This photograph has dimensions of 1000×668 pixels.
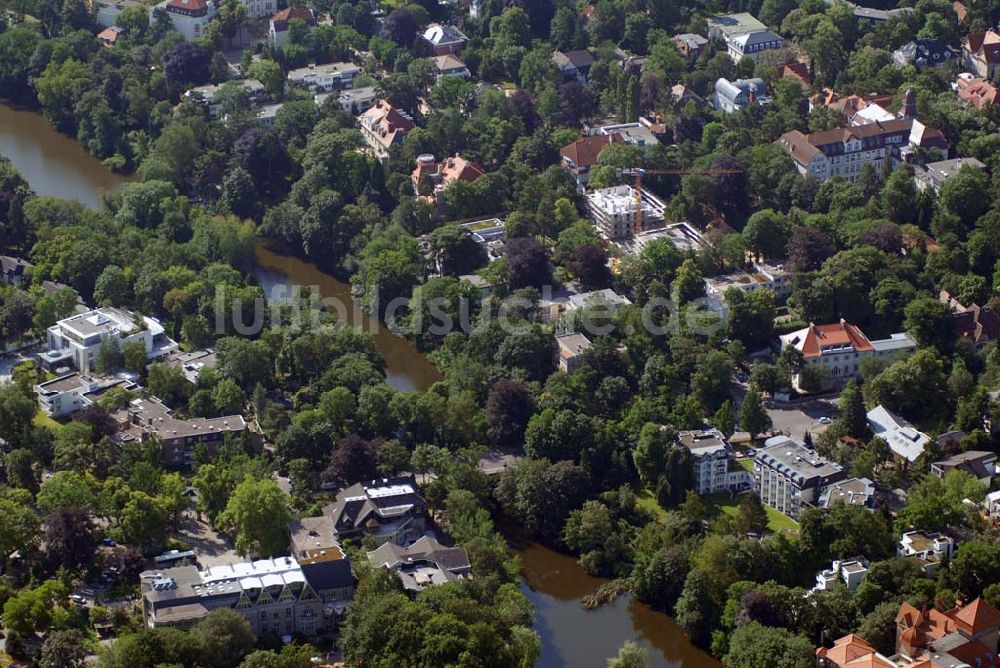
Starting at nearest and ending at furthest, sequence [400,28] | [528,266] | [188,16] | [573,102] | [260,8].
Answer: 1. [528,266]
2. [573,102]
3. [400,28]
4. [188,16]
5. [260,8]

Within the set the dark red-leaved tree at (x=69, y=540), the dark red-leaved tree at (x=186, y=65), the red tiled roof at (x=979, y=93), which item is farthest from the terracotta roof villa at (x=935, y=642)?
the dark red-leaved tree at (x=186, y=65)

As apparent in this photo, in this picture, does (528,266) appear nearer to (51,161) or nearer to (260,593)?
(260,593)

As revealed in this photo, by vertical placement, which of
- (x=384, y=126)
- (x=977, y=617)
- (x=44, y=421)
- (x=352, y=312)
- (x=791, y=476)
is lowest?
(x=352, y=312)

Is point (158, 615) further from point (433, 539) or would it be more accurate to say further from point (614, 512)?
point (614, 512)

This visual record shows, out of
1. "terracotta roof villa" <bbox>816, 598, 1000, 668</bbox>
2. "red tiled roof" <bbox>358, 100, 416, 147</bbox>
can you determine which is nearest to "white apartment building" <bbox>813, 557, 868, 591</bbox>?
"terracotta roof villa" <bbox>816, 598, 1000, 668</bbox>

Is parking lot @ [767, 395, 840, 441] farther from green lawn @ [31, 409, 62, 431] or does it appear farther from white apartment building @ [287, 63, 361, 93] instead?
white apartment building @ [287, 63, 361, 93]

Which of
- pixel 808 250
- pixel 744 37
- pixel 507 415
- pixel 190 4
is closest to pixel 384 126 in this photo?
pixel 190 4

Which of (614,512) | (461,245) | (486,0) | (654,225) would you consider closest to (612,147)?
(654,225)
